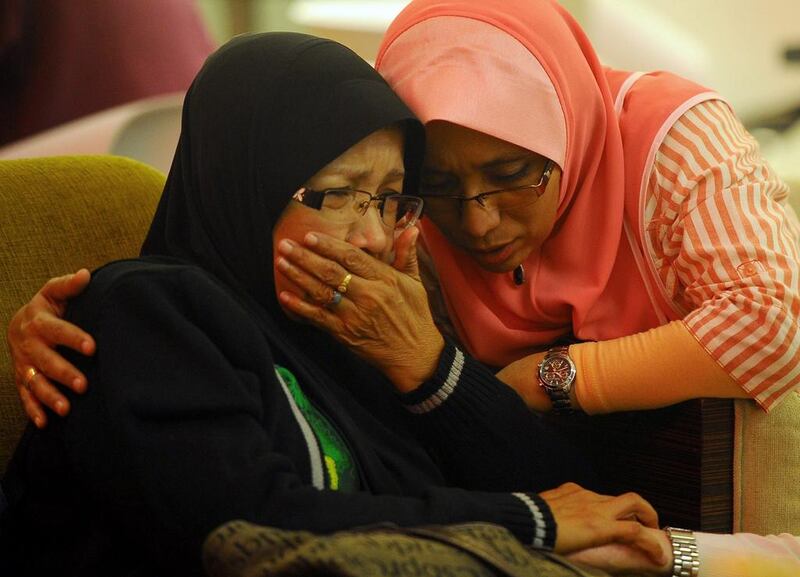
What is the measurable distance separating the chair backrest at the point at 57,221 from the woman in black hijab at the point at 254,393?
28 cm

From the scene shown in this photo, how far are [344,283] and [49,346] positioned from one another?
14.7 inches

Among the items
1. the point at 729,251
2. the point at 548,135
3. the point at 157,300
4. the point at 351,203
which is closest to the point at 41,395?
the point at 157,300

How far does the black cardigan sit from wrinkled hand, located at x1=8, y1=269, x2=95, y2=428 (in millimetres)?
16

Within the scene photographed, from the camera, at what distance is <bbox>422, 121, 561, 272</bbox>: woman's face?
61.6 inches

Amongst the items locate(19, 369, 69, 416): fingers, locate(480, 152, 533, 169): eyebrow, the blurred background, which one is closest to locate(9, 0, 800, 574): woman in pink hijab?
locate(480, 152, 533, 169): eyebrow

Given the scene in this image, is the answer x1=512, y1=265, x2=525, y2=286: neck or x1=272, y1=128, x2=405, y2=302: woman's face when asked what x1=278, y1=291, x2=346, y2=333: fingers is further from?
x1=512, y1=265, x2=525, y2=286: neck

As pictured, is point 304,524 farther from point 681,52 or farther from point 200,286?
point 681,52

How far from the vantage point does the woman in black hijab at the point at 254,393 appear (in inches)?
43.8

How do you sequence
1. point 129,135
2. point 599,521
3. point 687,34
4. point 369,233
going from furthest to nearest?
point 687,34
point 129,135
point 369,233
point 599,521

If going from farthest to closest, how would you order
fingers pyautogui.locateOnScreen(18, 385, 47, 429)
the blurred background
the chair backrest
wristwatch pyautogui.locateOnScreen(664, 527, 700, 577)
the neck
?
the blurred background → the neck → the chair backrest → wristwatch pyautogui.locateOnScreen(664, 527, 700, 577) → fingers pyautogui.locateOnScreen(18, 385, 47, 429)

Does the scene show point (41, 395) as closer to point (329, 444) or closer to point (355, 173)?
point (329, 444)

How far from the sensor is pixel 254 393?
1185 millimetres

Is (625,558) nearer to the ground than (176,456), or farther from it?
nearer to the ground

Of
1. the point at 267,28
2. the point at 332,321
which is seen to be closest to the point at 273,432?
the point at 332,321
